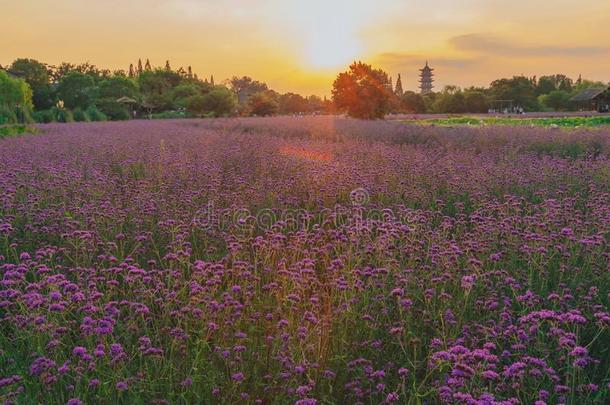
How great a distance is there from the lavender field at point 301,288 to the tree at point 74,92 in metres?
47.5

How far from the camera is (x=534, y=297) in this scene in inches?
125

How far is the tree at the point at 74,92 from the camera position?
51094mm

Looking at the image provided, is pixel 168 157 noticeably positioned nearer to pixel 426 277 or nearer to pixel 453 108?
pixel 426 277

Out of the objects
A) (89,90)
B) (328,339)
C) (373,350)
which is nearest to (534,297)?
(373,350)

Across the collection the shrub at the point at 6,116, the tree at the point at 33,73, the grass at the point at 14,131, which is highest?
the tree at the point at 33,73

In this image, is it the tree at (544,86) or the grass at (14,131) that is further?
the tree at (544,86)

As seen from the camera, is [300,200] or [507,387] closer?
[507,387]

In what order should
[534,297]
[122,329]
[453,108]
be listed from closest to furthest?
[122,329] < [534,297] < [453,108]

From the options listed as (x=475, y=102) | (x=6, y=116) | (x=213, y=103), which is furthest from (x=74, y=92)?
(x=475, y=102)

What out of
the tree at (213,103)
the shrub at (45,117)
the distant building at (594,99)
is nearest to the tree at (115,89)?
the tree at (213,103)

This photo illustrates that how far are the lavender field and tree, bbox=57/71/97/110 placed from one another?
47.5 metres

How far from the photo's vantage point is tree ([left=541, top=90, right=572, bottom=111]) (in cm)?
5641

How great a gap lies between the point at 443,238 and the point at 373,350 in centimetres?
174

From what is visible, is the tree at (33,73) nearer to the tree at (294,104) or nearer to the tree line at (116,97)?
the tree line at (116,97)
